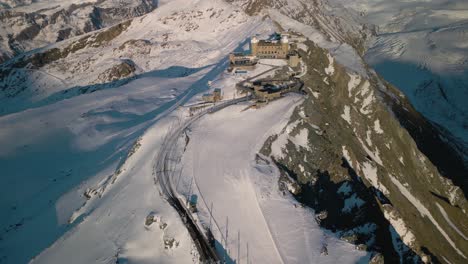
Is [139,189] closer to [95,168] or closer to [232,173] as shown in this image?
Answer: [232,173]

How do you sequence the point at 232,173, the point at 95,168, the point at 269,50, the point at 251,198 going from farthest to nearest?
the point at 269,50, the point at 95,168, the point at 232,173, the point at 251,198

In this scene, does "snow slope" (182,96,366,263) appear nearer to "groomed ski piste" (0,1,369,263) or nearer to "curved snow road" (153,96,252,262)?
"groomed ski piste" (0,1,369,263)

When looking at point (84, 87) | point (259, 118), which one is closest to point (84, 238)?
point (259, 118)

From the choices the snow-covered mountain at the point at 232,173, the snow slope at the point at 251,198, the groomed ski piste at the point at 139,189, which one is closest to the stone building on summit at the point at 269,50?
the snow-covered mountain at the point at 232,173

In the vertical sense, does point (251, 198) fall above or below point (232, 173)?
below

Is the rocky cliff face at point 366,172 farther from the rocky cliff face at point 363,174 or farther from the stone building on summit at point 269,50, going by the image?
the stone building on summit at point 269,50

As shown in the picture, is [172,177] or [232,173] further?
[232,173]

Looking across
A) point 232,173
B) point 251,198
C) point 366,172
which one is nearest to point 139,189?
point 232,173

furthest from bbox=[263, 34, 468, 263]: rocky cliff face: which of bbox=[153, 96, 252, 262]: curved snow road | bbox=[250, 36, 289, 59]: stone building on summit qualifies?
bbox=[153, 96, 252, 262]: curved snow road
